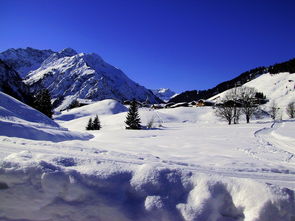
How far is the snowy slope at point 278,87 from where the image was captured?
A: 399 ft

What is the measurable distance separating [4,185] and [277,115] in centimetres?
9158

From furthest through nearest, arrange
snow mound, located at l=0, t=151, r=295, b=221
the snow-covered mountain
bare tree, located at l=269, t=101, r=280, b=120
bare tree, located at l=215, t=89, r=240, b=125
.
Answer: the snow-covered mountain → bare tree, located at l=269, t=101, r=280, b=120 → bare tree, located at l=215, t=89, r=240, b=125 → snow mound, located at l=0, t=151, r=295, b=221

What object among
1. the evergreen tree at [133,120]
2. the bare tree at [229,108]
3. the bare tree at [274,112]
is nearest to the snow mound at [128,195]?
the evergreen tree at [133,120]

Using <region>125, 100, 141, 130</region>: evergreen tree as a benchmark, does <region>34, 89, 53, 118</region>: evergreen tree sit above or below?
above

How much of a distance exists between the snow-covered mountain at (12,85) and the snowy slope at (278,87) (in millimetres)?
99475

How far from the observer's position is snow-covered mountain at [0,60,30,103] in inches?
3475

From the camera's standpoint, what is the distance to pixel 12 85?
92.6 metres

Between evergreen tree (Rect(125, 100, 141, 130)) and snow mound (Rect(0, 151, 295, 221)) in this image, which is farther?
evergreen tree (Rect(125, 100, 141, 130))

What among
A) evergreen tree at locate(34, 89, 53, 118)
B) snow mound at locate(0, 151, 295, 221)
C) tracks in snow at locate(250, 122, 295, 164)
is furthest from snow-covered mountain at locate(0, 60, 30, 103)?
snow mound at locate(0, 151, 295, 221)

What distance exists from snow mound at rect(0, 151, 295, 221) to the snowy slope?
392 ft

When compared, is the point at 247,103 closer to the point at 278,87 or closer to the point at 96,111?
the point at 96,111

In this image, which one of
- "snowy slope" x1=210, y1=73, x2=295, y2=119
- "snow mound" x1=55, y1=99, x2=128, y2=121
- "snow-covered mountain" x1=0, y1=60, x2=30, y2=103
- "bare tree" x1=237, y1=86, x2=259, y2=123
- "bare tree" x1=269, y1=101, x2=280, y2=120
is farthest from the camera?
"snowy slope" x1=210, y1=73, x2=295, y2=119

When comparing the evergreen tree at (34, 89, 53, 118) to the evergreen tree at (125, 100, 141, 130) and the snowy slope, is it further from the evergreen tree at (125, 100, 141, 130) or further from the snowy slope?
the snowy slope

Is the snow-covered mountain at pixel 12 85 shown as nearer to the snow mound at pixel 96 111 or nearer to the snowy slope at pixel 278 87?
the snow mound at pixel 96 111
